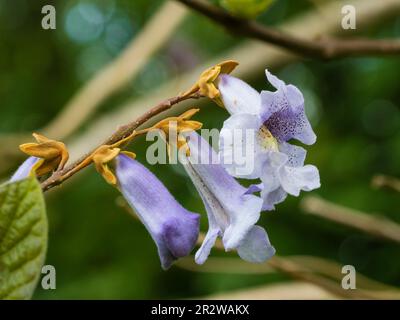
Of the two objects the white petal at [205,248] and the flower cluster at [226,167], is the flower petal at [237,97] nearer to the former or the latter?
the flower cluster at [226,167]

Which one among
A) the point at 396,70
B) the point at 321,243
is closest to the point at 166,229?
the point at 321,243

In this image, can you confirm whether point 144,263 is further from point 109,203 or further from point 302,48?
point 302,48

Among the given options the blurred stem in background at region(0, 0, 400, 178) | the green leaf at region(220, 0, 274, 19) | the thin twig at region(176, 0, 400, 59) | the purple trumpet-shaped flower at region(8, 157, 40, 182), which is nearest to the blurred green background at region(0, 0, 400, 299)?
the blurred stem in background at region(0, 0, 400, 178)

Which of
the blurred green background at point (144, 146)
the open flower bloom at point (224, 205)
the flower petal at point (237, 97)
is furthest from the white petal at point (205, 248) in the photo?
the blurred green background at point (144, 146)

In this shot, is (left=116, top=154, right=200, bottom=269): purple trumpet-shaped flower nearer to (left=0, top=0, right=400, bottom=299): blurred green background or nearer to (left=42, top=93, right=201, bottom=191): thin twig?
(left=42, top=93, right=201, bottom=191): thin twig

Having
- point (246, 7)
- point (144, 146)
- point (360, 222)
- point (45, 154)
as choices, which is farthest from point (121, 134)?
point (144, 146)

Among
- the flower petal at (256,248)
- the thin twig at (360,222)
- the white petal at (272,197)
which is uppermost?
the white petal at (272,197)
